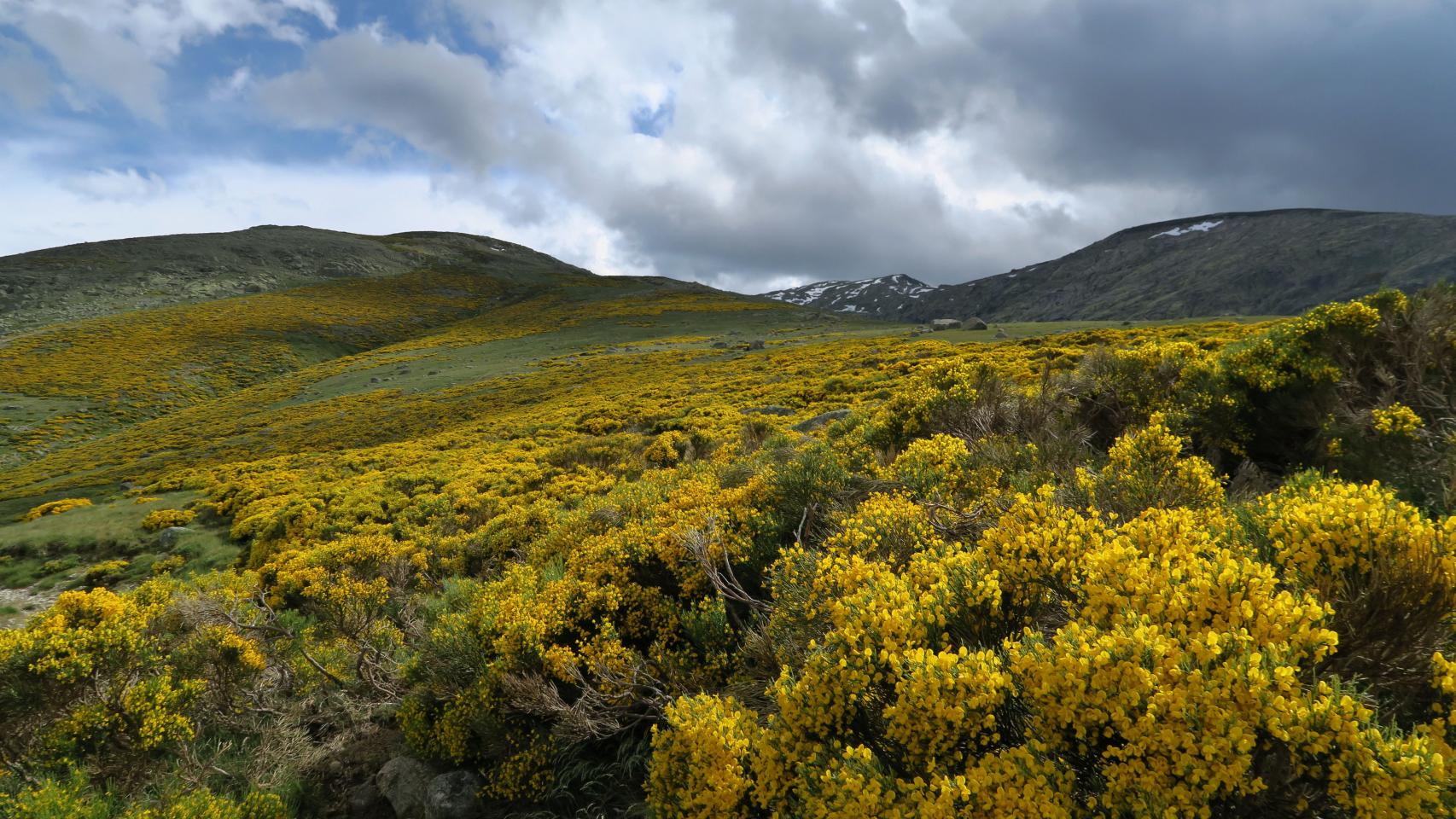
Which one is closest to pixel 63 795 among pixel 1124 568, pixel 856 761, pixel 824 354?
pixel 856 761

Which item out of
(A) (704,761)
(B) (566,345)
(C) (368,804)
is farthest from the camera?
(B) (566,345)

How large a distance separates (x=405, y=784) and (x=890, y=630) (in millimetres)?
5268

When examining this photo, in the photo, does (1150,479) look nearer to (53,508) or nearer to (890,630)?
(890,630)

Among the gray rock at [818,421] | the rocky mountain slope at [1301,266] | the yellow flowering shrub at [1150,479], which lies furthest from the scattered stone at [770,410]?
the rocky mountain slope at [1301,266]

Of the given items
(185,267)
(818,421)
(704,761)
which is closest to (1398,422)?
(704,761)

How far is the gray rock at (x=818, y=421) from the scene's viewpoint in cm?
1650

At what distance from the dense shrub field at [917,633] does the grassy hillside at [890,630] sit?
24mm

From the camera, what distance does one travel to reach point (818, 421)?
1700 cm

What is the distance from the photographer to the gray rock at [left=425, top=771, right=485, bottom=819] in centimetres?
502

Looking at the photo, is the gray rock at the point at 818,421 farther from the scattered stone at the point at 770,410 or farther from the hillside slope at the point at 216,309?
the hillside slope at the point at 216,309

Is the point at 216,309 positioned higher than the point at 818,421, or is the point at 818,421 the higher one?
the point at 216,309

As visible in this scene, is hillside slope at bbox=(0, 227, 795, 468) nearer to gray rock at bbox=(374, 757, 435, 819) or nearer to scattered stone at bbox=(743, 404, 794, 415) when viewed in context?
scattered stone at bbox=(743, 404, 794, 415)

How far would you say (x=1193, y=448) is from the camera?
6.30m

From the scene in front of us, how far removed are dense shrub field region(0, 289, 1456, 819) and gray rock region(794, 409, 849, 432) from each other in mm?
5622
